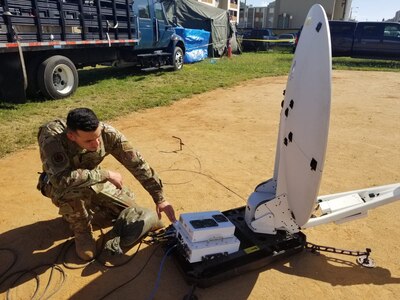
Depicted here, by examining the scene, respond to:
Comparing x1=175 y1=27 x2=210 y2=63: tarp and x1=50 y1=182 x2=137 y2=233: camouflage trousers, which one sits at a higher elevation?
x1=175 y1=27 x2=210 y2=63: tarp

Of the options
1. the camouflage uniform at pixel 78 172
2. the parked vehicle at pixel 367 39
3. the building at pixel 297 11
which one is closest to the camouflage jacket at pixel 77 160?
the camouflage uniform at pixel 78 172

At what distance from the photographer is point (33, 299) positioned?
2648 mm

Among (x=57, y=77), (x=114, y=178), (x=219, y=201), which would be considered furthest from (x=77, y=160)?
(x=57, y=77)

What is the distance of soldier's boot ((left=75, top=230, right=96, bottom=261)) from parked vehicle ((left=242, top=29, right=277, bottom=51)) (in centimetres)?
2445

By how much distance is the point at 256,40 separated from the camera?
25.4 m

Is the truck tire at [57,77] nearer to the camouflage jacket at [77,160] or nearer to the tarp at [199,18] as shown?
the camouflage jacket at [77,160]

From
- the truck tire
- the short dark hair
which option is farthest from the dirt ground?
the truck tire

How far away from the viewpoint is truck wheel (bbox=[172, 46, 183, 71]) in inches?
520

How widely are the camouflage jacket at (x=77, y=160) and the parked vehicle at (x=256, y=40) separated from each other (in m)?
24.1

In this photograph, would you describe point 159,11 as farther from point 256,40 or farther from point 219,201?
point 256,40

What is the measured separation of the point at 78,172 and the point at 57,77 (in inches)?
268

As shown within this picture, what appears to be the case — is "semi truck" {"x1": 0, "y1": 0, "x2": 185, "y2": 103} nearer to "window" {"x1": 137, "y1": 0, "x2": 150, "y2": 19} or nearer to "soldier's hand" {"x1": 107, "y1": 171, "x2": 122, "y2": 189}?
"window" {"x1": 137, "y1": 0, "x2": 150, "y2": 19}

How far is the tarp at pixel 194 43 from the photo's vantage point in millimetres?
15173

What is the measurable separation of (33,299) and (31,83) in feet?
22.0
